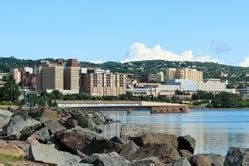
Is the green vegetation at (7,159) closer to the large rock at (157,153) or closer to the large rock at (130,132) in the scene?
the large rock at (157,153)

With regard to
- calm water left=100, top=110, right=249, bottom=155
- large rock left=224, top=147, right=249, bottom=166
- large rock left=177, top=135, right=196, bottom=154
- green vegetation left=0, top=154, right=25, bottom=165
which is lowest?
calm water left=100, top=110, right=249, bottom=155

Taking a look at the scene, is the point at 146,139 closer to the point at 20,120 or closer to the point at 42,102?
the point at 20,120

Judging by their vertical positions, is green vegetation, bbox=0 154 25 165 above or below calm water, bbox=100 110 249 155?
above

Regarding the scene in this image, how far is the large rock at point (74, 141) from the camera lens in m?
28.1

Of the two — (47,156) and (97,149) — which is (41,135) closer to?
(97,149)

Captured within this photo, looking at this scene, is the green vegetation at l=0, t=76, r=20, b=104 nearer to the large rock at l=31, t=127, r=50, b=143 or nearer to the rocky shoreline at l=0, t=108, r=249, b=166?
the rocky shoreline at l=0, t=108, r=249, b=166

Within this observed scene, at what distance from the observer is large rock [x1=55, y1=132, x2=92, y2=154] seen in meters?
28.1

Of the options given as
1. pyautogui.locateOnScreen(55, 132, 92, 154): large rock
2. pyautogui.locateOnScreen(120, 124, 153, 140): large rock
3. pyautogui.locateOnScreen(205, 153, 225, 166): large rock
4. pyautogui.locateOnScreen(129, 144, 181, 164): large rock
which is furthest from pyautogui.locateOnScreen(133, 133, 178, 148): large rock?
pyautogui.locateOnScreen(205, 153, 225, 166): large rock

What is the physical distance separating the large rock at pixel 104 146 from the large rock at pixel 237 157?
11.3 m

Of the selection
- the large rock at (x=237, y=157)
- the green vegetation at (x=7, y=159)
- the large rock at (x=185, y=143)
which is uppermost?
the large rock at (x=237, y=157)

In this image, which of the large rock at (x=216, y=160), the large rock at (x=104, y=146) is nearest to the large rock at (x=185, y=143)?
the large rock at (x=104, y=146)

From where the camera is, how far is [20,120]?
36.8 m

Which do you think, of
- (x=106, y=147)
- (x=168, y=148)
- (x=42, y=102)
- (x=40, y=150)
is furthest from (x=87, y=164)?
(x=42, y=102)

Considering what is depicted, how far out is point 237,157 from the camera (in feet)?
52.0
